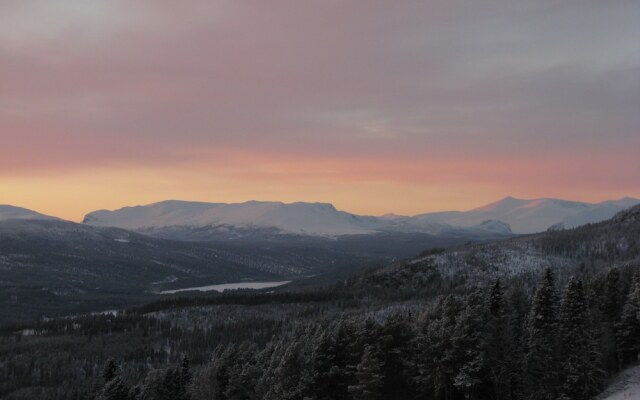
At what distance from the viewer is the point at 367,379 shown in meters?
70.1

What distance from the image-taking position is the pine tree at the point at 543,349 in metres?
69.8

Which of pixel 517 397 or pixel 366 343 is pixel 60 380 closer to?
pixel 366 343

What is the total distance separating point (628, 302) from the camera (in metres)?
84.1

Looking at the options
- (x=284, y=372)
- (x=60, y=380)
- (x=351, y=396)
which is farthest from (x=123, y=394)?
(x=60, y=380)

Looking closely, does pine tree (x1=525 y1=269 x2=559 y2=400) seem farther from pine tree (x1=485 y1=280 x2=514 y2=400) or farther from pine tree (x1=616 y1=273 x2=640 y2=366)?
pine tree (x1=616 y1=273 x2=640 y2=366)

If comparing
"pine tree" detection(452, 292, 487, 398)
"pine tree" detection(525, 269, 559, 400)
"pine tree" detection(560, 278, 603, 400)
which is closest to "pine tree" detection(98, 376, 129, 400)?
"pine tree" detection(452, 292, 487, 398)

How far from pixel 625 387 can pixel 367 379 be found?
105ft

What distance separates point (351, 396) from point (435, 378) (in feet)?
41.4

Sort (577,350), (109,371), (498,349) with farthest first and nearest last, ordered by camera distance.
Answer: (109,371) < (498,349) < (577,350)

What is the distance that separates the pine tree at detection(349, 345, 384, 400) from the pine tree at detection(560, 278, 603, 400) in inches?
887

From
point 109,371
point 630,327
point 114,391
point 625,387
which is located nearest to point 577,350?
point 625,387

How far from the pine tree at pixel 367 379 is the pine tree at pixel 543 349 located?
1897 centimetres

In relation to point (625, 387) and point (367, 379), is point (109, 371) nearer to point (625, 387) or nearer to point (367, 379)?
point (367, 379)

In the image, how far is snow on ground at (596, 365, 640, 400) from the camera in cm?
6359
